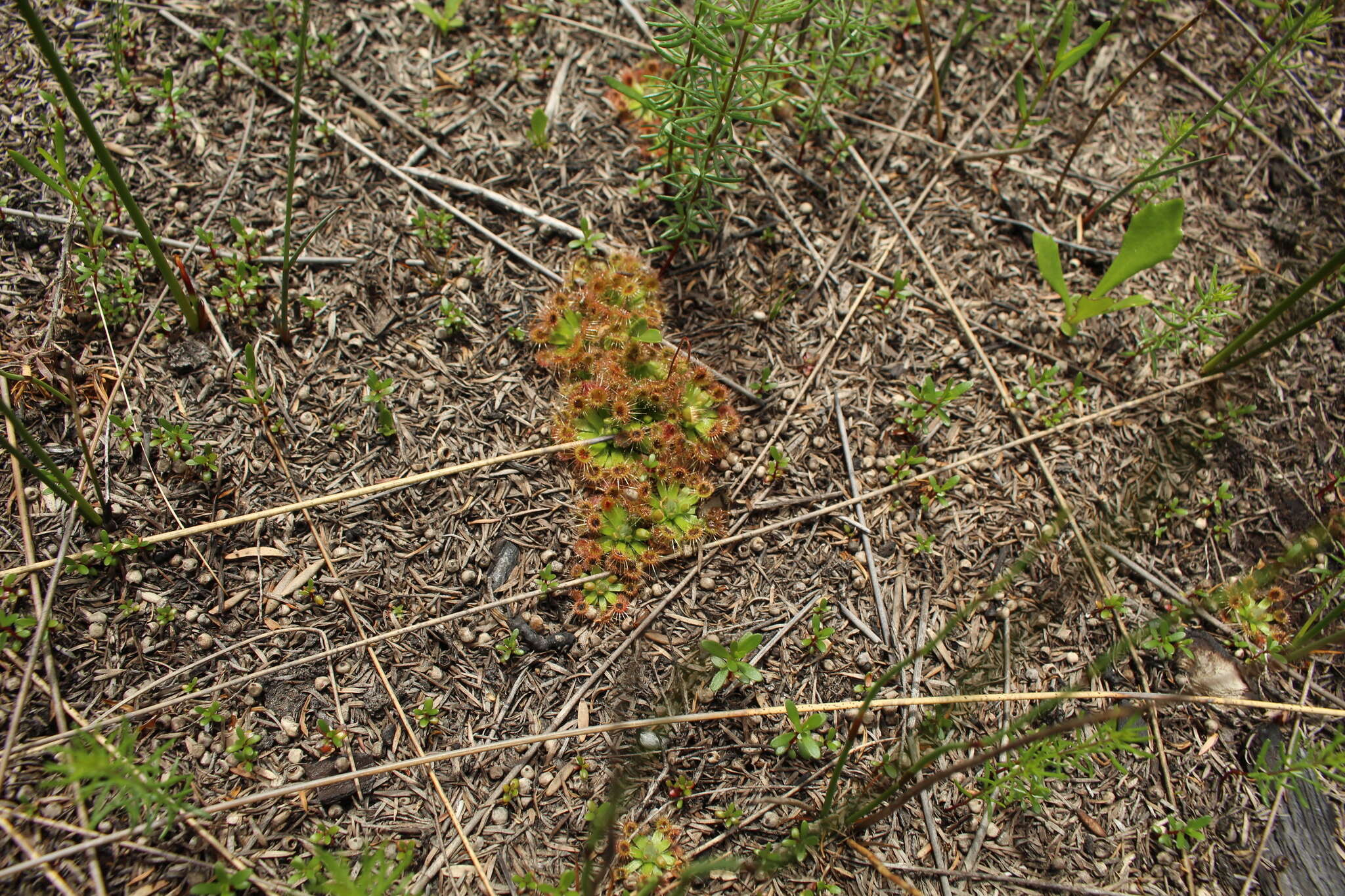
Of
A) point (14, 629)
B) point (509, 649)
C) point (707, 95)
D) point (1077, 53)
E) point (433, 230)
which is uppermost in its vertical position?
point (1077, 53)

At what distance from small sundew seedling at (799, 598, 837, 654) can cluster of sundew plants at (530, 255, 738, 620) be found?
0.38 meters

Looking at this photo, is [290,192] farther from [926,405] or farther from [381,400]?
[926,405]

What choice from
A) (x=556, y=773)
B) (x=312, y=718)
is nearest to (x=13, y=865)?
(x=312, y=718)

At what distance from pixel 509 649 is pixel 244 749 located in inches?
27.4

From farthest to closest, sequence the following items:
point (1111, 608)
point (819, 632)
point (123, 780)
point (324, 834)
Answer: point (1111, 608)
point (819, 632)
point (324, 834)
point (123, 780)

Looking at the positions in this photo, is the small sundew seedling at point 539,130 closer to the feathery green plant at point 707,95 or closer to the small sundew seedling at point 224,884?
the feathery green plant at point 707,95

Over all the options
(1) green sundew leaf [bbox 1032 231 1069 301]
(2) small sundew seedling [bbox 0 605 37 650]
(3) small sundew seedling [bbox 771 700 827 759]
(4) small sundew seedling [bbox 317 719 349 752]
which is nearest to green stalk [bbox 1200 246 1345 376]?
(1) green sundew leaf [bbox 1032 231 1069 301]

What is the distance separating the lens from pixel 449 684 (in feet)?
7.04

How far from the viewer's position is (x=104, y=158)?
6.33ft

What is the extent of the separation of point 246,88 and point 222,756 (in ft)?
7.40

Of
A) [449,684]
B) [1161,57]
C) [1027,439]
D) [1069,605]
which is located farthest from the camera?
[1161,57]

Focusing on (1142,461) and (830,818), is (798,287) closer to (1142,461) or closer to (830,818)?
(1142,461)

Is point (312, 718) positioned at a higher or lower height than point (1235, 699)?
lower

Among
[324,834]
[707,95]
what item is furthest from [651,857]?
[707,95]
